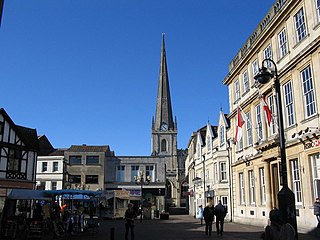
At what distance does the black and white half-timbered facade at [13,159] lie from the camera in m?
31.2

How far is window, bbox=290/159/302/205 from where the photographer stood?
59.2 feet

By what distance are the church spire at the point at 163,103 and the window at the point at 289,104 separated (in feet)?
255

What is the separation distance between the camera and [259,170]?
2319cm

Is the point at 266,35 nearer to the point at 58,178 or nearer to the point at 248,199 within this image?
the point at 248,199

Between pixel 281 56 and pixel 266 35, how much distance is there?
7.51 ft

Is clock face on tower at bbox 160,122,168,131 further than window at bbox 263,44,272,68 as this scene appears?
Yes

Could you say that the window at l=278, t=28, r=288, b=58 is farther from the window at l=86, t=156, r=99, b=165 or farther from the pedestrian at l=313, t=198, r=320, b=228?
the window at l=86, t=156, r=99, b=165

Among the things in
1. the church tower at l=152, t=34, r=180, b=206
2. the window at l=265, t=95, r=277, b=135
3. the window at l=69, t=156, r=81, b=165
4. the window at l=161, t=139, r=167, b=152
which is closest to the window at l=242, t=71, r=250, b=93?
the window at l=265, t=95, r=277, b=135

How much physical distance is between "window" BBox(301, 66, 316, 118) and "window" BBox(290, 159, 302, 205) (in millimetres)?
2953

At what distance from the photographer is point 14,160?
32.5 metres

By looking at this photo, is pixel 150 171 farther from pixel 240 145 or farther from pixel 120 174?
pixel 240 145

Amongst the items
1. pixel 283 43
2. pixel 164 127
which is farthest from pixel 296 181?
pixel 164 127

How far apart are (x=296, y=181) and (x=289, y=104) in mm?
4079

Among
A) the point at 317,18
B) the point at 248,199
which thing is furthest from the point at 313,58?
the point at 248,199
